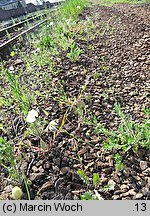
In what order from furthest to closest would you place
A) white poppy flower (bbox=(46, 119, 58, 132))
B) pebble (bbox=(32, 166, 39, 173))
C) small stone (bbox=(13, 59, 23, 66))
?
small stone (bbox=(13, 59, 23, 66)) → white poppy flower (bbox=(46, 119, 58, 132)) → pebble (bbox=(32, 166, 39, 173))

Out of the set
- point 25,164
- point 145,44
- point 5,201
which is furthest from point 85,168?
point 145,44

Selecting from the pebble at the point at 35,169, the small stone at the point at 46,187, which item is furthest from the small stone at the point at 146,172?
the pebble at the point at 35,169

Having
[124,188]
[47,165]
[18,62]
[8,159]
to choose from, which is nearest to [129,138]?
[124,188]

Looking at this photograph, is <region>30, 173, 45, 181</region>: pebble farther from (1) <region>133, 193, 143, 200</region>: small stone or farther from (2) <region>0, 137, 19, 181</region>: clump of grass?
(1) <region>133, 193, 143, 200</region>: small stone

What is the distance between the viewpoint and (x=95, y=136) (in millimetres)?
1782

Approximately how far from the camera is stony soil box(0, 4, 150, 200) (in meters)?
1.42

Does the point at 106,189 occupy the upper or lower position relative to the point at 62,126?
lower

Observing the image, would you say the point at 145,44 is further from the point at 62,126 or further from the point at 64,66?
the point at 62,126

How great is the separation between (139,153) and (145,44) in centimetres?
221

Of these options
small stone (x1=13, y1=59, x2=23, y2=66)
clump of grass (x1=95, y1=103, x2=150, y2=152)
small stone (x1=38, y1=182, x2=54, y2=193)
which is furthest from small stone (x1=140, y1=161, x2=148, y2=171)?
small stone (x1=13, y1=59, x2=23, y2=66)

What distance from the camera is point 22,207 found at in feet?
4.24

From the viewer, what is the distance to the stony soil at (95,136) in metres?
1.42

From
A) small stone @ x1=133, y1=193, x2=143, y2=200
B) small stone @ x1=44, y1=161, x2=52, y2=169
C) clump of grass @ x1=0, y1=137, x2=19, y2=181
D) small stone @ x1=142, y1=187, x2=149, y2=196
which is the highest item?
clump of grass @ x1=0, y1=137, x2=19, y2=181

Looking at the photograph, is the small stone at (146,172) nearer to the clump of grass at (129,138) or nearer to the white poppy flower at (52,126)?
the clump of grass at (129,138)
